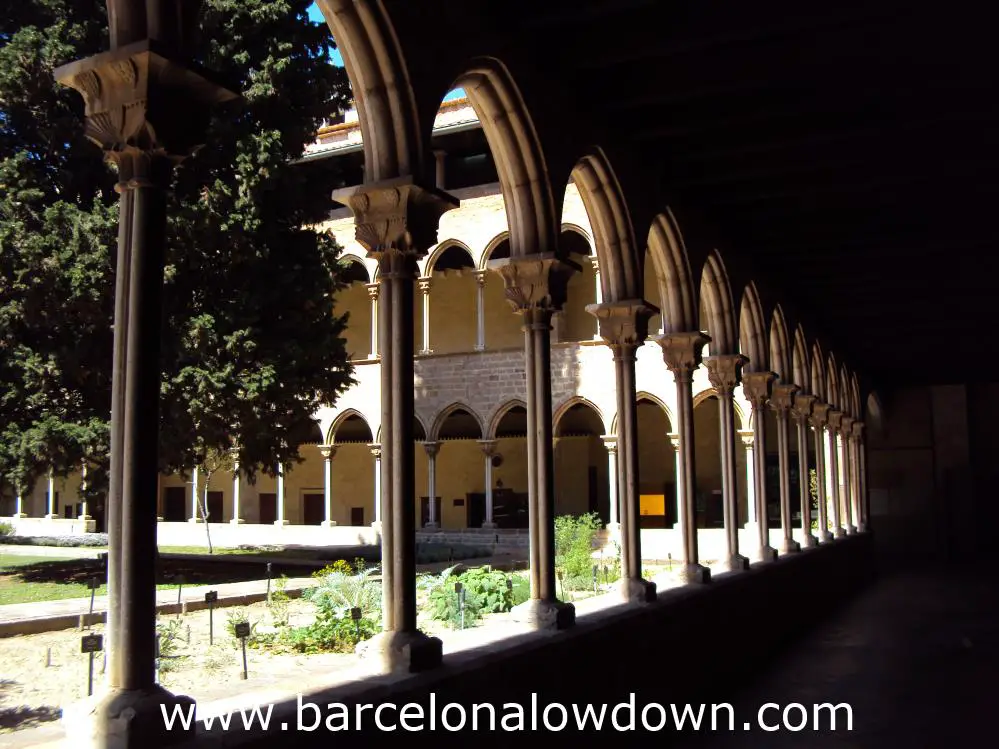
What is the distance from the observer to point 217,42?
13195 mm

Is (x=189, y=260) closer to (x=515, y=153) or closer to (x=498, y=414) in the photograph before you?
(x=515, y=153)

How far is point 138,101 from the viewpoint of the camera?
2920 millimetres

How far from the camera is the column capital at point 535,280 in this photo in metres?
5.39

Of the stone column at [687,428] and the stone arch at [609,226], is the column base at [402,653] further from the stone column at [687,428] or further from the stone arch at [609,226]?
the stone column at [687,428]

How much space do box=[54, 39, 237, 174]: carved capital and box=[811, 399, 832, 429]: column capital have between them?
12.4 m

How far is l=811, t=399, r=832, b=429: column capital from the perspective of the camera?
558 inches

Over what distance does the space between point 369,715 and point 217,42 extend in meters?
12.0

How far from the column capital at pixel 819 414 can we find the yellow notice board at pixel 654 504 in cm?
896

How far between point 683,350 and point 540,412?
298 cm

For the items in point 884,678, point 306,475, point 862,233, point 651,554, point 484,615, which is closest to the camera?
point 884,678

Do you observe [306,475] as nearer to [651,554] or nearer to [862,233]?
[651,554]

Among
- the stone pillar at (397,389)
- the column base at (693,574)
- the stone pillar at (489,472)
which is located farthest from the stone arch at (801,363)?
the stone pillar at (397,389)

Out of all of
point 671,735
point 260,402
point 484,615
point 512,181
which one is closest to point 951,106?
point 512,181

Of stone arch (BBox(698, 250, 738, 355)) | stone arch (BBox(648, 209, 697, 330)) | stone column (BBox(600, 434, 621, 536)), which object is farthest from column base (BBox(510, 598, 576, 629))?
stone column (BBox(600, 434, 621, 536))
